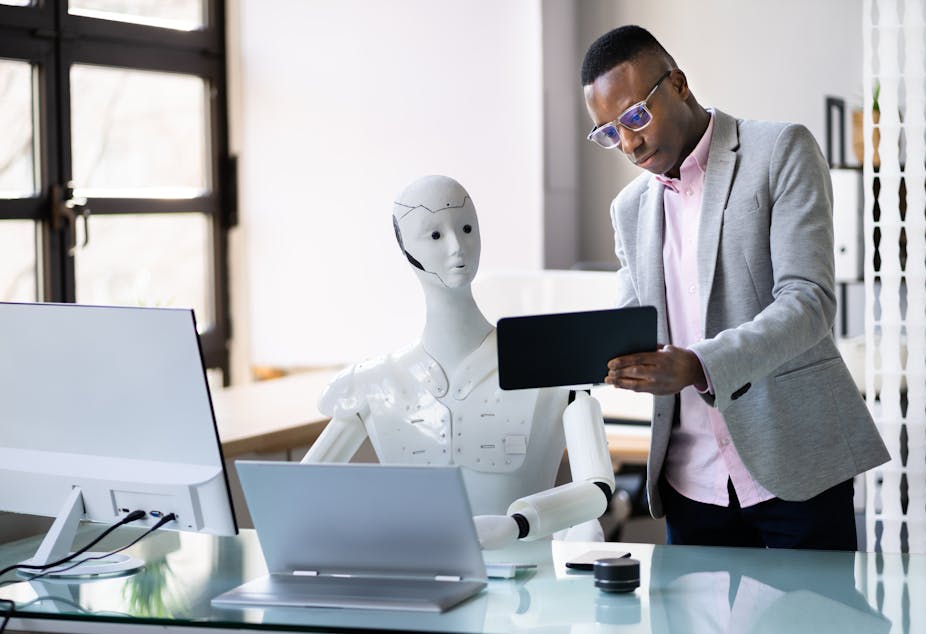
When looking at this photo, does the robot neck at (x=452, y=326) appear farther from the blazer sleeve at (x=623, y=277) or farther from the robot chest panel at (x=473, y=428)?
the blazer sleeve at (x=623, y=277)

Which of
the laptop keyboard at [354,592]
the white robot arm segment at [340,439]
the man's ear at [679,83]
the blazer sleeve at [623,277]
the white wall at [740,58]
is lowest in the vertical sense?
the laptop keyboard at [354,592]

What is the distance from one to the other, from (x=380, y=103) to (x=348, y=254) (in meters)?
0.60

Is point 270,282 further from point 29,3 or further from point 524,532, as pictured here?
point 524,532

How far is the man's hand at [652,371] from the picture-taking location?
1.81 meters

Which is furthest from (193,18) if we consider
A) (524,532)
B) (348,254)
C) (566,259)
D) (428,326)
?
(524,532)

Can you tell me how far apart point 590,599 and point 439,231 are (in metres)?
0.69

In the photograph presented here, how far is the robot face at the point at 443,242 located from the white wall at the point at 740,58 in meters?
3.32

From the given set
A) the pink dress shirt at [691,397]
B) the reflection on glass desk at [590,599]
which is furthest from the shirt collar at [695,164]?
the reflection on glass desk at [590,599]

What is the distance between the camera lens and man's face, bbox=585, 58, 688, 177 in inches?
82.2

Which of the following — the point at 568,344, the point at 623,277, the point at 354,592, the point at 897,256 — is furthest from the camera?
the point at 897,256

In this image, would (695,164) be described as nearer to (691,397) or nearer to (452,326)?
(691,397)

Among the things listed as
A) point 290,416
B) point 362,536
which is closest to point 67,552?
point 362,536

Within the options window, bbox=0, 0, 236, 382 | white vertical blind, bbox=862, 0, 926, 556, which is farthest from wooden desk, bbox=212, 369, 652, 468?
white vertical blind, bbox=862, 0, 926, 556

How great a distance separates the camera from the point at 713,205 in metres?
2.11
